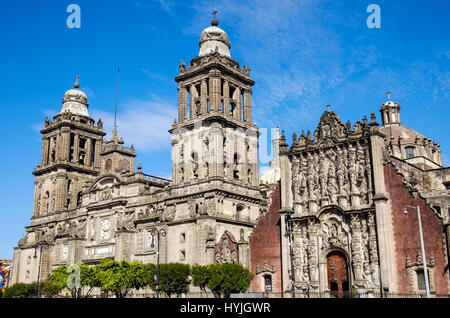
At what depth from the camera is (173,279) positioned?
54500 millimetres

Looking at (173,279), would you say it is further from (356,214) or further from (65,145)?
(65,145)

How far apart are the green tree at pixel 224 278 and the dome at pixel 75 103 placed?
2141 inches

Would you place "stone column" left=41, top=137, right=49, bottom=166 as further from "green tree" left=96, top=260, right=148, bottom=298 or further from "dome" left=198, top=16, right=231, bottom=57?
"green tree" left=96, top=260, right=148, bottom=298

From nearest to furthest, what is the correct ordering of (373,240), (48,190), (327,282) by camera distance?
(373,240), (327,282), (48,190)

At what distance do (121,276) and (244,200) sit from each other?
60.8 feet

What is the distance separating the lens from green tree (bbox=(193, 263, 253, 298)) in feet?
163

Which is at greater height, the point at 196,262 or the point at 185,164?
the point at 185,164

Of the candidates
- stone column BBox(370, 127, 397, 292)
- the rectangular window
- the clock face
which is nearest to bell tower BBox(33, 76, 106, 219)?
the clock face

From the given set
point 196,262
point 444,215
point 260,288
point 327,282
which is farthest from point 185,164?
point 444,215

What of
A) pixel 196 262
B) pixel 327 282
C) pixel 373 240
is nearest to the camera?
pixel 373 240

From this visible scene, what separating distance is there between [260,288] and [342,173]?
14.5 metres

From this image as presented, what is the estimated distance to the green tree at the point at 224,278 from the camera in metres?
49.6
